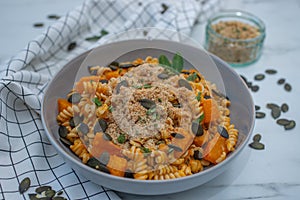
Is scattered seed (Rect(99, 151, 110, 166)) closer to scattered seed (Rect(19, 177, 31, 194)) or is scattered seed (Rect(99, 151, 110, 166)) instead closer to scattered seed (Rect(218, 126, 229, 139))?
scattered seed (Rect(19, 177, 31, 194))

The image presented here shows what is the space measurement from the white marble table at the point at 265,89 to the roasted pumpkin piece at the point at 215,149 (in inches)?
6.8

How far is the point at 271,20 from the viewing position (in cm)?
312

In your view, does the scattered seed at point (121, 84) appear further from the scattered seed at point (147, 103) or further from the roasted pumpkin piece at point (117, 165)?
the roasted pumpkin piece at point (117, 165)

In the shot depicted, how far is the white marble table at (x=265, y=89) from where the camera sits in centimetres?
199

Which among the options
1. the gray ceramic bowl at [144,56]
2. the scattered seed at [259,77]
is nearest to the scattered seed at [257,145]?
the gray ceramic bowl at [144,56]

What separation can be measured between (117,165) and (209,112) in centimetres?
51

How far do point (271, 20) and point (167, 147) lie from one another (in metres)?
1.69

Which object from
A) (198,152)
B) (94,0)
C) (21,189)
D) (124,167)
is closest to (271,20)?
(94,0)

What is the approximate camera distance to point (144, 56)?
245cm

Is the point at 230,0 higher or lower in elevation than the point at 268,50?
higher

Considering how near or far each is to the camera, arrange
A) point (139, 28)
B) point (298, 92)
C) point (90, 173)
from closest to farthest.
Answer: point (90, 173)
point (298, 92)
point (139, 28)

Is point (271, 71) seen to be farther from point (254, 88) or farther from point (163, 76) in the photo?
point (163, 76)

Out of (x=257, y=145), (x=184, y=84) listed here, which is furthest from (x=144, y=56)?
(x=257, y=145)

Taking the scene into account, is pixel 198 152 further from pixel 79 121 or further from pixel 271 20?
pixel 271 20
